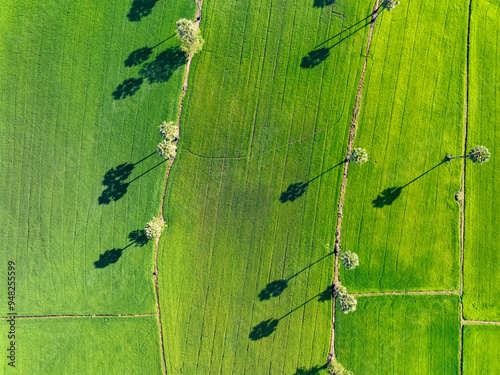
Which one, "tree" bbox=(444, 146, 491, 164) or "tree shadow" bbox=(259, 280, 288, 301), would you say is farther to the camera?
"tree shadow" bbox=(259, 280, 288, 301)

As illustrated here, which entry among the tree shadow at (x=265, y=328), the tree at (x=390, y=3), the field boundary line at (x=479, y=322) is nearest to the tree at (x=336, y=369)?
the tree shadow at (x=265, y=328)

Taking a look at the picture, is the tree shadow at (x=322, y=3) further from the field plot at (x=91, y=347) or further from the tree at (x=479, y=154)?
the field plot at (x=91, y=347)

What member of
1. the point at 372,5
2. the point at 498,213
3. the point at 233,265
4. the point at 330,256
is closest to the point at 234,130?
the point at 233,265

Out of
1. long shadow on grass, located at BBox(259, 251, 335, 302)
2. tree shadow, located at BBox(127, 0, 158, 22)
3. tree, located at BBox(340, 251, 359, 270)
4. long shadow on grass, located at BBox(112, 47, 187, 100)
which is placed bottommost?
long shadow on grass, located at BBox(259, 251, 335, 302)

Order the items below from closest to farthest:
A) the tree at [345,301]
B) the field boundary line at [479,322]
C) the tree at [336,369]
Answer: the tree at [345,301]
the tree at [336,369]
the field boundary line at [479,322]

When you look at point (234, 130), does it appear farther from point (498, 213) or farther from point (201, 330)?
point (498, 213)

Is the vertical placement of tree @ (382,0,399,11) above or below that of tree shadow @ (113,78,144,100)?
above

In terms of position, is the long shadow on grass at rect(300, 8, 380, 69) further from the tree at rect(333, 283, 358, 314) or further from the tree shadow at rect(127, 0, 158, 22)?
the tree at rect(333, 283, 358, 314)

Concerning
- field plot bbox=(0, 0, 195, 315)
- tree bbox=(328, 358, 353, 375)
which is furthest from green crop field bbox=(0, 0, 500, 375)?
tree bbox=(328, 358, 353, 375)
